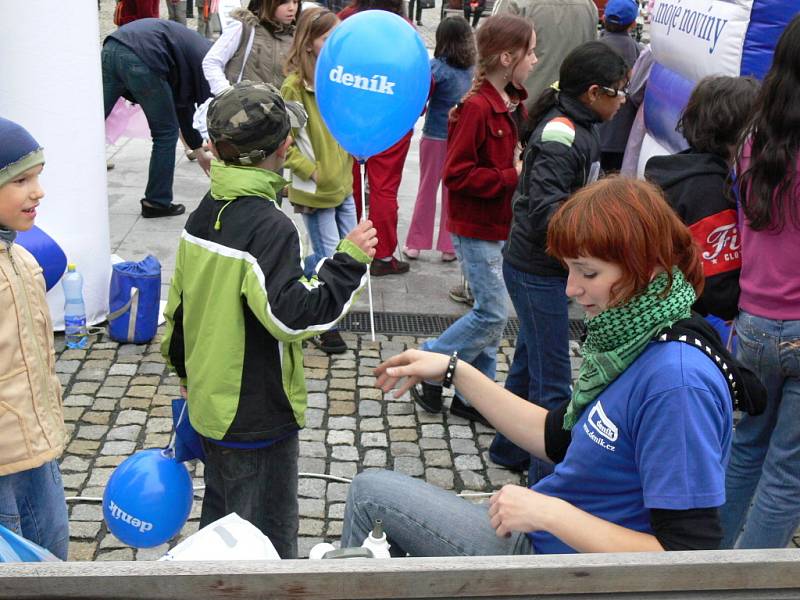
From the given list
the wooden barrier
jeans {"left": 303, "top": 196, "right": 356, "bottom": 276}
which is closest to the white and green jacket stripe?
the wooden barrier

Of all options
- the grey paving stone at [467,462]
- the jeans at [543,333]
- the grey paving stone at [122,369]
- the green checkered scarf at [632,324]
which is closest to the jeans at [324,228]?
the grey paving stone at [122,369]

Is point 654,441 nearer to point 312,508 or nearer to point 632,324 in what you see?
point 632,324

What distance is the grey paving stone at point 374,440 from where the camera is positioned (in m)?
4.46

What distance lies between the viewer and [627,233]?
199 cm

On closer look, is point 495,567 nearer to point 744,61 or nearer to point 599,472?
point 599,472

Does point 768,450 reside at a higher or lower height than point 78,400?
higher

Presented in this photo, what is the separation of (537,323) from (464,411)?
98 centimetres

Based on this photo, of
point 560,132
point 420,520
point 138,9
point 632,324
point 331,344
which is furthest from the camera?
point 138,9

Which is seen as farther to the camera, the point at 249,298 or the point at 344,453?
the point at 344,453

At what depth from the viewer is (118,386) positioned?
4.89m

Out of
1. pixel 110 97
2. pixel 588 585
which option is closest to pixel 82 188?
pixel 110 97

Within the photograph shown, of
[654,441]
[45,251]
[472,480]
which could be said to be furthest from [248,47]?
[654,441]

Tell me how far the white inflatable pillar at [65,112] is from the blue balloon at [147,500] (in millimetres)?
2702

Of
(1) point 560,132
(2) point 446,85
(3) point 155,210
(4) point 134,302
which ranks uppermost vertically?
(1) point 560,132
